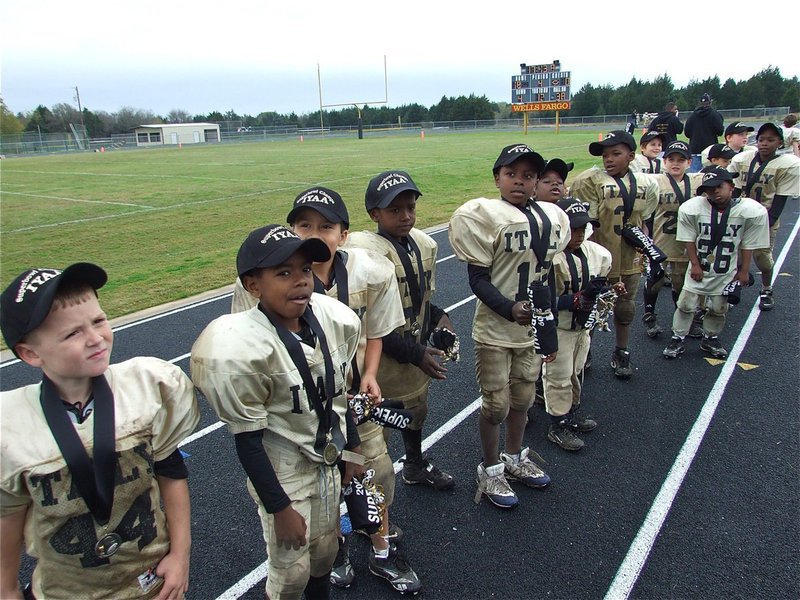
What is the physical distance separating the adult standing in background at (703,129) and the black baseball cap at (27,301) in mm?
11643

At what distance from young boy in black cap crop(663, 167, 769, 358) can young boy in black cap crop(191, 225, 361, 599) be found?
15.9 feet

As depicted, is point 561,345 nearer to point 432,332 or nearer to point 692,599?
point 432,332

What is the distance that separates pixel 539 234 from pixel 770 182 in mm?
5902

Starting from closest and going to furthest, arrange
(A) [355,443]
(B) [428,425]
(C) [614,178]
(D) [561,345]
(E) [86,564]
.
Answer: (E) [86,564] → (A) [355,443] → (D) [561,345] → (B) [428,425] → (C) [614,178]

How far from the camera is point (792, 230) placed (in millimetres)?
12023

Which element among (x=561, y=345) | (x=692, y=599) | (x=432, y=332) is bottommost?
(x=692, y=599)

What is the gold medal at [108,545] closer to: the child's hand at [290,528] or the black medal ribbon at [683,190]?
the child's hand at [290,528]

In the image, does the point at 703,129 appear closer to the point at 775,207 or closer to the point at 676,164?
the point at 775,207

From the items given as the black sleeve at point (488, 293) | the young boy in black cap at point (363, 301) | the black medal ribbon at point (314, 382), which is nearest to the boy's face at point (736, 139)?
the black sleeve at point (488, 293)

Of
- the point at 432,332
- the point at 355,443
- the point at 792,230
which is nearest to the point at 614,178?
the point at 432,332

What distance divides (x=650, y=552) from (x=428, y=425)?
6.71 feet

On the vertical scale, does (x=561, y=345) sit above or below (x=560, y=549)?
above

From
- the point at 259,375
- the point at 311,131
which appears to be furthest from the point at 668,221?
the point at 311,131

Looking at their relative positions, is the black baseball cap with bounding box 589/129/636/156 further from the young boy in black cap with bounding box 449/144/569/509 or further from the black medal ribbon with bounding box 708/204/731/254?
the young boy in black cap with bounding box 449/144/569/509
